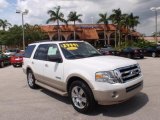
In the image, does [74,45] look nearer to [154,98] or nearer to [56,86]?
[56,86]

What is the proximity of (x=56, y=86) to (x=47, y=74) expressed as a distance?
0.62 metres

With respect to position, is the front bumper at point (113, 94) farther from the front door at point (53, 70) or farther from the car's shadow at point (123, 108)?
the front door at point (53, 70)

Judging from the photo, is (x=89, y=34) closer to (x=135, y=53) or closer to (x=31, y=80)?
(x=135, y=53)

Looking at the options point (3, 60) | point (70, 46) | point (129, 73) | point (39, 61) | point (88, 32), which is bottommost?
point (3, 60)

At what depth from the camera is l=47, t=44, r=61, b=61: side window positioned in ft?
22.8

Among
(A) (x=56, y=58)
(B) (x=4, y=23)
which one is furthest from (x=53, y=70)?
(B) (x=4, y=23)

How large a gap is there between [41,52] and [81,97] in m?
2.89

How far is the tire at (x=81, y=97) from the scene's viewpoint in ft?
19.0

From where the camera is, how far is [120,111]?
604 cm

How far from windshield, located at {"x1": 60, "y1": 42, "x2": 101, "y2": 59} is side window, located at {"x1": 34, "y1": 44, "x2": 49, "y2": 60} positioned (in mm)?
964

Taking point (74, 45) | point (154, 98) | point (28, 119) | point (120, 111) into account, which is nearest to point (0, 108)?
point (28, 119)

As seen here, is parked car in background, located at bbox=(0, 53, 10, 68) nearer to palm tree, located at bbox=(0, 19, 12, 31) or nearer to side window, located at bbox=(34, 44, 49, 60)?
side window, located at bbox=(34, 44, 49, 60)

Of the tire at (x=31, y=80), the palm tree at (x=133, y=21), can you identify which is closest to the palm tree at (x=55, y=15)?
the palm tree at (x=133, y=21)

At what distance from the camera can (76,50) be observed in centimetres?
712
